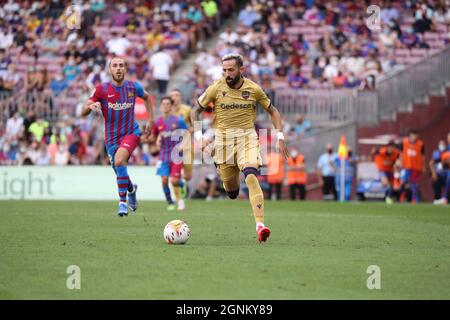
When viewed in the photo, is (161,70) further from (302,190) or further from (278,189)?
(302,190)

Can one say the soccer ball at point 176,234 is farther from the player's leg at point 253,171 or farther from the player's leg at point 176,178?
the player's leg at point 176,178

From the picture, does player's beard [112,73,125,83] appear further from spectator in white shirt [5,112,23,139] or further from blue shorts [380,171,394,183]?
spectator in white shirt [5,112,23,139]

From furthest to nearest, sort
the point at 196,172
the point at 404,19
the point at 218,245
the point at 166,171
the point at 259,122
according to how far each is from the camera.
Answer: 1. the point at 404,19
2. the point at 259,122
3. the point at 196,172
4. the point at 166,171
5. the point at 218,245

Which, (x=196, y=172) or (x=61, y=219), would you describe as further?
(x=196, y=172)

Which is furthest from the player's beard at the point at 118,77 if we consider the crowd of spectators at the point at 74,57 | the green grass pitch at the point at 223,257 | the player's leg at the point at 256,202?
the crowd of spectators at the point at 74,57

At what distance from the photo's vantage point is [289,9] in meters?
39.8

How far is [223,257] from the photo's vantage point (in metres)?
12.7

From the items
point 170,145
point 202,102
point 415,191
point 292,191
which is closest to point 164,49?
point 292,191

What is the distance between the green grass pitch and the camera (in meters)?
9.94

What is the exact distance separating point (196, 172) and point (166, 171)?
28.0 feet

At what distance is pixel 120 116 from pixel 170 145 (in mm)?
5198

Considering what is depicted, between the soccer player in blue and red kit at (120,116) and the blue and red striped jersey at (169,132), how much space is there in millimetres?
4766
